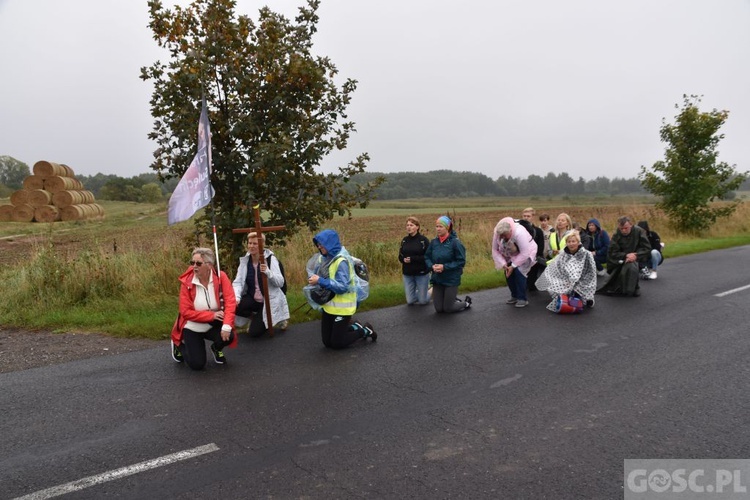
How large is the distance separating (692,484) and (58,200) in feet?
118

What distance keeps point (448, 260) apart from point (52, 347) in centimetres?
591

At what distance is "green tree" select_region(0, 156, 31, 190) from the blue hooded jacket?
8575 centimetres

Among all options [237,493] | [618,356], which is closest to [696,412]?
[618,356]

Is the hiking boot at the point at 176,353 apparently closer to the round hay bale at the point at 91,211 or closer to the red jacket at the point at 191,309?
the red jacket at the point at 191,309

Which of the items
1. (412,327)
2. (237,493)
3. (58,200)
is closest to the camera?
(237,493)

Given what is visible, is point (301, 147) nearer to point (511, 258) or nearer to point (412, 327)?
point (412, 327)

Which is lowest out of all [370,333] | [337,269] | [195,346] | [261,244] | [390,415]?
[390,415]

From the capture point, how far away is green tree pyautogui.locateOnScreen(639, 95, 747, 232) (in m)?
21.0

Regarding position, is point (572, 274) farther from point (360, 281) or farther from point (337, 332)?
point (337, 332)

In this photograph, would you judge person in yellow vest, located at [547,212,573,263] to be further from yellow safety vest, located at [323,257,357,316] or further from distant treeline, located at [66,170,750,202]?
distant treeline, located at [66,170,750,202]

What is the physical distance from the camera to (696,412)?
15.9 feet

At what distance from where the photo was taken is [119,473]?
3957 mm

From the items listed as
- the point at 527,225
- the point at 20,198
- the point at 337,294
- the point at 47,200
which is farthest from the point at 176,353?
the point at 20,198

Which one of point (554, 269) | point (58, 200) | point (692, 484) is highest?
point (58, 200)
